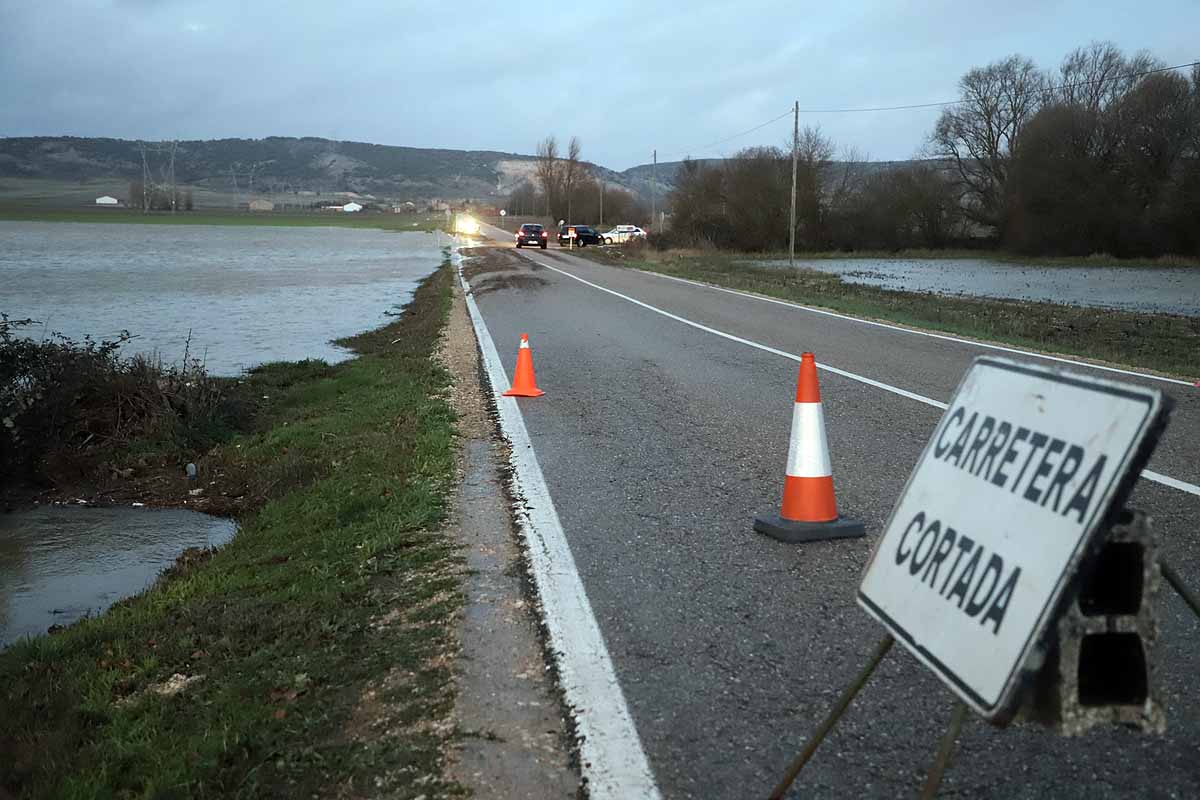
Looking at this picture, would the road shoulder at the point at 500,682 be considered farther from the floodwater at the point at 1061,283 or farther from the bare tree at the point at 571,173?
the bare tree at the point at 571,173

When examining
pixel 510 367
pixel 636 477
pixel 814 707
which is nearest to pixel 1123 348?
pixel 510 367

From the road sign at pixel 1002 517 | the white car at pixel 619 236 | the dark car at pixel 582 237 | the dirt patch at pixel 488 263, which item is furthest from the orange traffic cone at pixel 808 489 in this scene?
the white car at pixel 619 236

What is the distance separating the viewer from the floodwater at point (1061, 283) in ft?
102

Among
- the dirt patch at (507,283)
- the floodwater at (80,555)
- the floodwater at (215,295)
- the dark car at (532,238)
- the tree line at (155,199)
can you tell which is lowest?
the floodwater at (80,555)

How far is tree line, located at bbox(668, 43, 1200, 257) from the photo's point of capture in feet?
203

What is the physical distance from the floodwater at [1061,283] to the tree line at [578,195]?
190 feet

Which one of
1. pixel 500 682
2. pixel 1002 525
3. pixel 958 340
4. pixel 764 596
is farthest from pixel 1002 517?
pixel 958 340

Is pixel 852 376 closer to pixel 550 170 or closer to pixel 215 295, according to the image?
pixel 215 295

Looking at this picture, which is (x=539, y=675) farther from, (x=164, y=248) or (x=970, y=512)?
(x=164, y=248)

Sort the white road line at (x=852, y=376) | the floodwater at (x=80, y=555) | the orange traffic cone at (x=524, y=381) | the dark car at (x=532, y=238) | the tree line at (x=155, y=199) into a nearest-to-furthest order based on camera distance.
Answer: the white road line at (x=852, y=376) → the floodwater at (x=80, y=555) → the orange traffic cone at (x=524, y=381) → the dark car at (x=532, y=238) → the tree line at (x=155, y=199)

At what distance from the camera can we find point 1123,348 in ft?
60.5

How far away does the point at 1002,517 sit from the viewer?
8.58 ft

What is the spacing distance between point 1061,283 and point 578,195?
83917 mm

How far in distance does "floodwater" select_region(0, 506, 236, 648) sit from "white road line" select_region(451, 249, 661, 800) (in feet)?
10.3
